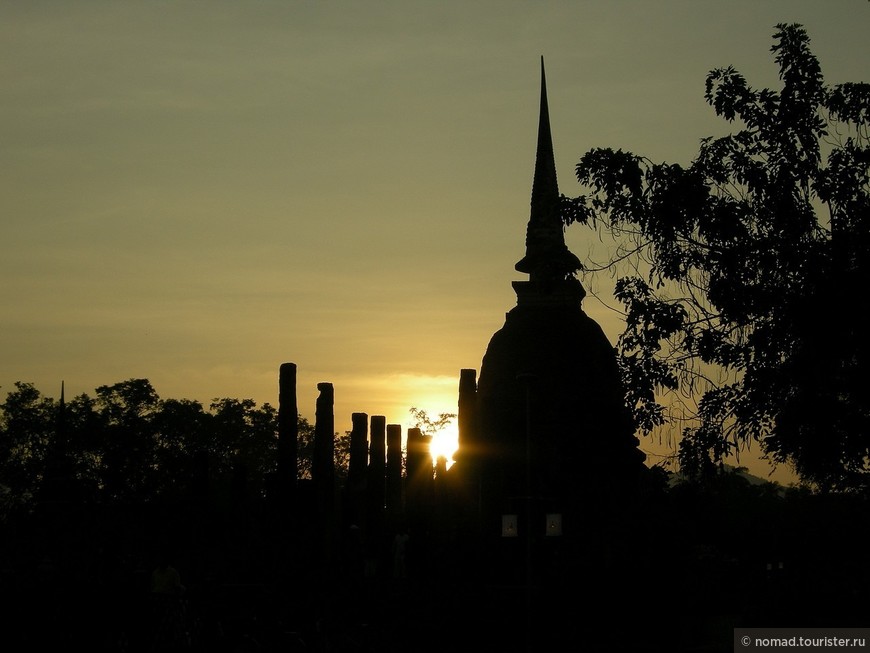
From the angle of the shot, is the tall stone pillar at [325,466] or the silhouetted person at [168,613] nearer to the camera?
the silhouetted person at [168,613]

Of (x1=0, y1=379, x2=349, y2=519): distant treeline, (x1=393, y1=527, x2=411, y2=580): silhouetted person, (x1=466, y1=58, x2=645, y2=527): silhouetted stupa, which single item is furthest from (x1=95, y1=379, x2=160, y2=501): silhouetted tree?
(x1=393, y1=527, x2=411, y2=580): silhouetted person

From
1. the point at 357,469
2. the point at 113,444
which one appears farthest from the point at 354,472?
the point at 113,444

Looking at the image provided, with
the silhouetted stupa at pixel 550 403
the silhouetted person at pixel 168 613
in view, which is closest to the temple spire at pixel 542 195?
the silhouetted stupa at pixel 550 403

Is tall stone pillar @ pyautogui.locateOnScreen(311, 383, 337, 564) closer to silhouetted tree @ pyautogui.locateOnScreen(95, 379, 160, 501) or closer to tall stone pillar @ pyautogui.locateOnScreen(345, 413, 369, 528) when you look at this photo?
tall stone pillar @ pyautogui.locateOnScreen(345, 413, 369, 528)

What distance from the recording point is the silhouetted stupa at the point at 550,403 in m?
39.4

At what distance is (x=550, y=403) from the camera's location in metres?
A: 48.2

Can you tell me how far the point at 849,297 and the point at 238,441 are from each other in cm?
7506

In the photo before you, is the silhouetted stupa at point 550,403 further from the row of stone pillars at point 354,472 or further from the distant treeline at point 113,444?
the distant treeline at point 113,444

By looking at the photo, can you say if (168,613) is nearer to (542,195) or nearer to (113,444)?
(542,195)

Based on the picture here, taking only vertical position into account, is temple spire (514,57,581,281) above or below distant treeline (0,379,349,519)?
above

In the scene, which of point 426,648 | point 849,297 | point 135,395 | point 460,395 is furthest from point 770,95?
point 135,395

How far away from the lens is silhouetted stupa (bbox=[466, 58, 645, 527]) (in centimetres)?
3944

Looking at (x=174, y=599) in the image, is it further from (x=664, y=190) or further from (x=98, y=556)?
(x=98, y=556)

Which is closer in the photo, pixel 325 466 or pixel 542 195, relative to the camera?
pixel 325 466
